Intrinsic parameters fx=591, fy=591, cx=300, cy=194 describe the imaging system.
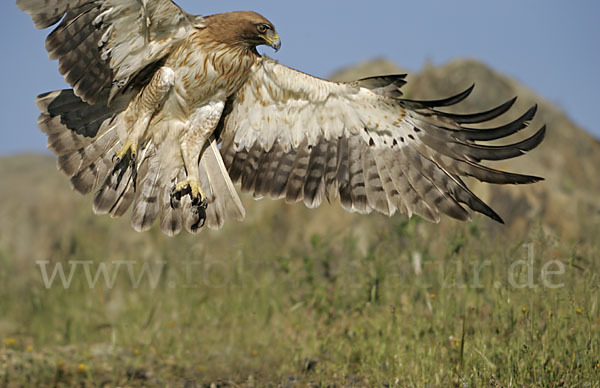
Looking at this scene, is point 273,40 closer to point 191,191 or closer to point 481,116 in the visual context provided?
point 191,191

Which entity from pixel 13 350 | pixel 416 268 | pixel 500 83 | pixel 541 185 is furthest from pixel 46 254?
pixel 500 83

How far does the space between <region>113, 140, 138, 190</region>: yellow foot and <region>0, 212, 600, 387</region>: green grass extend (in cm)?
137

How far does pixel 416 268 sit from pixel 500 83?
26.5 ft

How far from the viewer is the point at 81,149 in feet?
16.7

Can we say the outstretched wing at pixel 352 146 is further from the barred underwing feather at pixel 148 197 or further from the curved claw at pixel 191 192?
the barred underwing feather at pixel 148 197

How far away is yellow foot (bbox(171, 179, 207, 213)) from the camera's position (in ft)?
16.7

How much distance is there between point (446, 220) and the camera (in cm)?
793

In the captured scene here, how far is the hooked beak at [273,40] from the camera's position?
4957 millimetres

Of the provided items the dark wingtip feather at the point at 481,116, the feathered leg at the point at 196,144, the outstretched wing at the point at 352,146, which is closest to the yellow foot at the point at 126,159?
the feathered leg at the point at 196,144

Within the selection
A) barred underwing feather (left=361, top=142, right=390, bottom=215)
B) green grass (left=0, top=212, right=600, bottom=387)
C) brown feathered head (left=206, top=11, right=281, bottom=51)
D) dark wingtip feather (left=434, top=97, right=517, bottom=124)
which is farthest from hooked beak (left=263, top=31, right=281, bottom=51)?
green grass (left=0, top=212, right=600, bottom=387)

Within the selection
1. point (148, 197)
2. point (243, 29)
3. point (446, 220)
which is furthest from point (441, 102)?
point (446, 220)

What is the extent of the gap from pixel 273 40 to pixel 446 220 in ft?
13.2

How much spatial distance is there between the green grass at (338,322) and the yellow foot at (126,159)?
1370mm

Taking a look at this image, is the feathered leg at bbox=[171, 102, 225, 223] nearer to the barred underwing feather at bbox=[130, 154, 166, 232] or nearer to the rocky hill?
the barred underwing feather at bbox=[130, 154, 166, 232]
